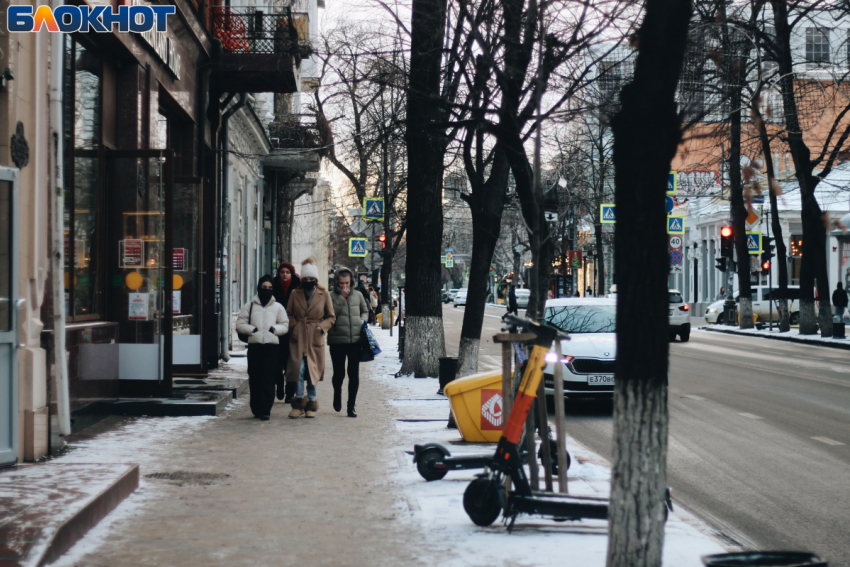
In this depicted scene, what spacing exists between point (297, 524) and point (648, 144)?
3402 millimetres

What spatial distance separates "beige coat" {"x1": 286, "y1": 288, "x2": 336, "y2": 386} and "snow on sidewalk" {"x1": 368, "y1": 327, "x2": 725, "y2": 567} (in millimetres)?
2971

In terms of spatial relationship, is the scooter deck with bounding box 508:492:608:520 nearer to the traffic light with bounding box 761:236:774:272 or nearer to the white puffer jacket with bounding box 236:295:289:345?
the white puffer jacket with bounding box 236:295:289:345

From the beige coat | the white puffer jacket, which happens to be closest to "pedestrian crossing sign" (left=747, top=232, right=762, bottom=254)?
the beige coat

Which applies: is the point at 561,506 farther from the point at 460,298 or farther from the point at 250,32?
the point at 460,298

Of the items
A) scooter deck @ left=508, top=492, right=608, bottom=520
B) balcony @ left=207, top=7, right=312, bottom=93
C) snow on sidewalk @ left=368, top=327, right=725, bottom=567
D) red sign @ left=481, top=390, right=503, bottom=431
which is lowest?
snow on sidewalk @ left=368, top=327, right=725, bottom=567

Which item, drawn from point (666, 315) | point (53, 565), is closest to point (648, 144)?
point (666, 315)

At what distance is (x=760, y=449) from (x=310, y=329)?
209 inches

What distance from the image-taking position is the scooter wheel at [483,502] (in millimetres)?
6026

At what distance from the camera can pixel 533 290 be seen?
266 inches

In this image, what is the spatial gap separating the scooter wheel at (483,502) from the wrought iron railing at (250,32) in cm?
1368

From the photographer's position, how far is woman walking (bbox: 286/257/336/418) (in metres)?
11.9

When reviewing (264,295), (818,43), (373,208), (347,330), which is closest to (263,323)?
(264,295)

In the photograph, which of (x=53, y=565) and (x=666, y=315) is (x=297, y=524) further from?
(x=666, y=315)

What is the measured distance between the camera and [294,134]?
30.0 meters
